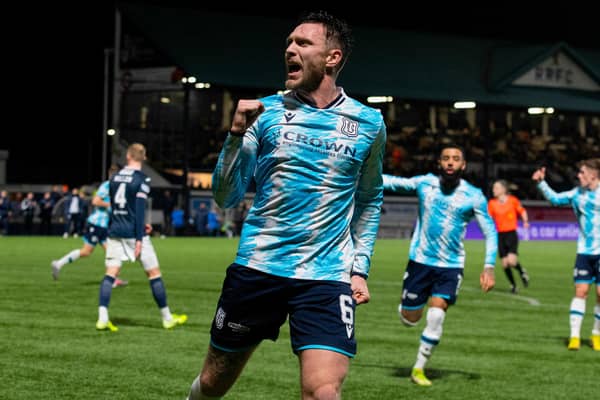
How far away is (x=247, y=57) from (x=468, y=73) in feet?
46.8

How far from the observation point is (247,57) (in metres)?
52.8

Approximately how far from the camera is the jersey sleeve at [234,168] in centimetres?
486

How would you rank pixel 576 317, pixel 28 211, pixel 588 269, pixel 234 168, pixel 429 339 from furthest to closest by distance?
pixel 28 211 < pixel 588 269 < pixel 576 317 < pixel 429 339 < pixel 234 168

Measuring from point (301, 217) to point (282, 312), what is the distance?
51 cm

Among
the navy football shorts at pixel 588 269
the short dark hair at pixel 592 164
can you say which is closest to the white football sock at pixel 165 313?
the navy football shorts at pixel 588 269


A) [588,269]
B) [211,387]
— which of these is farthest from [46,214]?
[211,387]

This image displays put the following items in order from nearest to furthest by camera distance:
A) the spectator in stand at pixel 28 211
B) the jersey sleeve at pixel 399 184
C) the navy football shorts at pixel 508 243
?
the jersey sleeve at pixel 399 184
the navy football shorts at pixel 508 243
the spectator in stand at pixel 28 211

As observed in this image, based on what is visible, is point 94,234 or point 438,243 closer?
point 438,243

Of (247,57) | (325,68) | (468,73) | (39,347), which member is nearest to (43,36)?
(247,57)

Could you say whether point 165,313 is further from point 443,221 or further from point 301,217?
point 301,217

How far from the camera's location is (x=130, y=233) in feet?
41.4

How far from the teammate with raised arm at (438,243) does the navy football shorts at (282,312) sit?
4.20 m

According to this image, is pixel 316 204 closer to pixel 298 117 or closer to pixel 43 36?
pixel 298 117

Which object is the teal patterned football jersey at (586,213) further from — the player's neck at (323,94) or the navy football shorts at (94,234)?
the navy football shorts at (94,234)
